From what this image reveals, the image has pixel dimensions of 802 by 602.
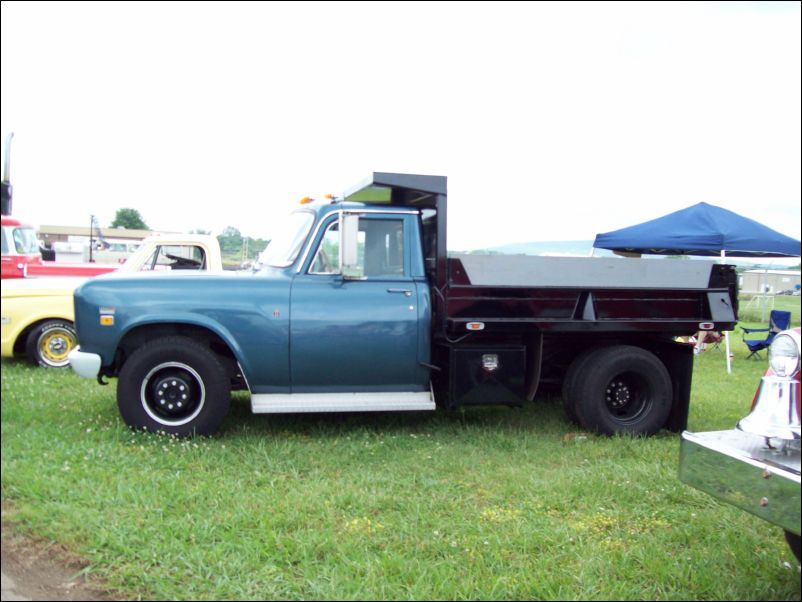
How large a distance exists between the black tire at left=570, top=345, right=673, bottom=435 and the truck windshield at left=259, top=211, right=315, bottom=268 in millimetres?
2699

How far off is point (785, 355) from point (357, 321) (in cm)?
323

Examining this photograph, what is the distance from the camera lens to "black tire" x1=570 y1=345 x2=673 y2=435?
6309mm

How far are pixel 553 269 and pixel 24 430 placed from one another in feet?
15.1

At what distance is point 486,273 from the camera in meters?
5.93

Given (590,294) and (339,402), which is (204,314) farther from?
(590,294)

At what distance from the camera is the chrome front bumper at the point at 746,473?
2982 mm

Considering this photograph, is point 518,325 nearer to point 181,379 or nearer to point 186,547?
point 181,379

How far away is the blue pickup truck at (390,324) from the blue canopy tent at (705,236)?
381 cm

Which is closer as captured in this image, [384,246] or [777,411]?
[777,411]

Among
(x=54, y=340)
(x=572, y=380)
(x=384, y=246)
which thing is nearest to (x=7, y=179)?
(x=384, y=246)

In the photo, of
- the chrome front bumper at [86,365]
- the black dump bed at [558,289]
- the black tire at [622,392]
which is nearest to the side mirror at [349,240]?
the black dump bed at [558,289]

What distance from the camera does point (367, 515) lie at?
4.20 meters

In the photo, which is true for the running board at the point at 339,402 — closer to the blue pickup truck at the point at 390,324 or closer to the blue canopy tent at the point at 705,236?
the blue pickup truck at the point at 390,324

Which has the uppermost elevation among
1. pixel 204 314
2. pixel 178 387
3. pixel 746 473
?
pixel 204 314
